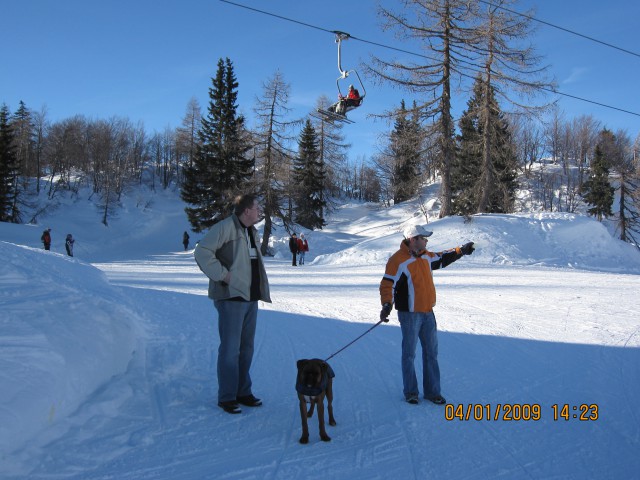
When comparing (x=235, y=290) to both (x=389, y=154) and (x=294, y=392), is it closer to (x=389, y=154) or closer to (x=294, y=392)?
(x=294, y=392)

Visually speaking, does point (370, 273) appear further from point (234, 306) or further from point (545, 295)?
point (234, 306)

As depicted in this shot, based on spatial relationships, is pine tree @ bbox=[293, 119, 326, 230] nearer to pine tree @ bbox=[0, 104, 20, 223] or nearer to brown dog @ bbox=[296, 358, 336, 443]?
pine tree @ bbox=[0, 104, 20, 223]

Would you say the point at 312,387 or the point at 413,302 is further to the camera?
the point at 413,302

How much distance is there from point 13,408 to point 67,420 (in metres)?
0.54

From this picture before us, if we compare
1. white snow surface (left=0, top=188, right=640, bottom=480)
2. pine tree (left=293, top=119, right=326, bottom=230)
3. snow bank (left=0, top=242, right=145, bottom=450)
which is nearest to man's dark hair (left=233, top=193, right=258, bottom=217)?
white snow surface (left=0, top=188, right=640, bottom=480)

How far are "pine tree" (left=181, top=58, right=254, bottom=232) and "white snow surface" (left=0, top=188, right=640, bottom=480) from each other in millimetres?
21564

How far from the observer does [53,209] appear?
4784 centimetres

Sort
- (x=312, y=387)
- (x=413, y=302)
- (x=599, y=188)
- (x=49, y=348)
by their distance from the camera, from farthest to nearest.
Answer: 1. (x=599, y=188)
2. (x=413, y=302)
3. (x=49, y=348)
4. (x=312, y=387)

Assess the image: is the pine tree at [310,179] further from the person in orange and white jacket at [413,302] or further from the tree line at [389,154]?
the person in orange and white jacket at [413,302]

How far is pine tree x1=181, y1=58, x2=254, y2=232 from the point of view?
31.3 metres

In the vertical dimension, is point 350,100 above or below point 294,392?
above

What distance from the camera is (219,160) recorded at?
32438mm

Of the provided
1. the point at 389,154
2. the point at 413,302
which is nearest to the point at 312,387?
the point at 413,302

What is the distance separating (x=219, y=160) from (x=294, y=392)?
2944 centimetres
